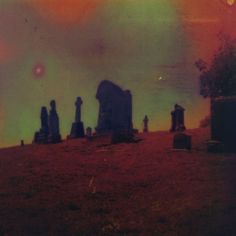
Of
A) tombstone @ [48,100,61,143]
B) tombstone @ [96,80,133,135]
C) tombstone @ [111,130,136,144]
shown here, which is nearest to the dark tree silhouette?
tombstone @ [96,80,133,135]

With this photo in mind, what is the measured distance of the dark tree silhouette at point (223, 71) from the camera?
2326 centimetres

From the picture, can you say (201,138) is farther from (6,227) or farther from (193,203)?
(6,227)

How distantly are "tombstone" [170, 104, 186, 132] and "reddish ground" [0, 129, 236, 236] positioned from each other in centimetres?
587

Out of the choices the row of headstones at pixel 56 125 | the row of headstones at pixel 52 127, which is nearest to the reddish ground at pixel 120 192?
the row of headstones at pixel 52 127

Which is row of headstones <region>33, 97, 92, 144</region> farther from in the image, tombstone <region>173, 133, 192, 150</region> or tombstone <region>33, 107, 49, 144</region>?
tombstone <region>173, 133, 192, 150</region>

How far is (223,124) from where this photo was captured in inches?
663

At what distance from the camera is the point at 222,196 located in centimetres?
1057

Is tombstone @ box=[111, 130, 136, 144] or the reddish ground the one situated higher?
tombstone @ box=[111, 130, 136, 144]

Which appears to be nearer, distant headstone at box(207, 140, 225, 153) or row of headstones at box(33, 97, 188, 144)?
distant headstone at box(207, 140, 225, 153)

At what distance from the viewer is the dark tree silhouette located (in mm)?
23261

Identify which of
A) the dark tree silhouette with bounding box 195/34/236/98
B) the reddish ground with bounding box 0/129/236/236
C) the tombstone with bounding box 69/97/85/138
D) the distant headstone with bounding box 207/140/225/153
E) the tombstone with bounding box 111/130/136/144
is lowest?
the reddish ground with bounding box 0/129/236/236

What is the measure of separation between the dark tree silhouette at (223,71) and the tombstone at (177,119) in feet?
6.40

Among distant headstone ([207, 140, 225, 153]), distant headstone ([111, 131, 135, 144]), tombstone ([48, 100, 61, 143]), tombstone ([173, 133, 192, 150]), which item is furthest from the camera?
tombstone ([48, 100, 61, 143])

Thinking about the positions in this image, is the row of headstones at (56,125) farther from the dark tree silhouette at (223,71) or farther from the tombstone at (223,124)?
the tombstone at (223,124)
